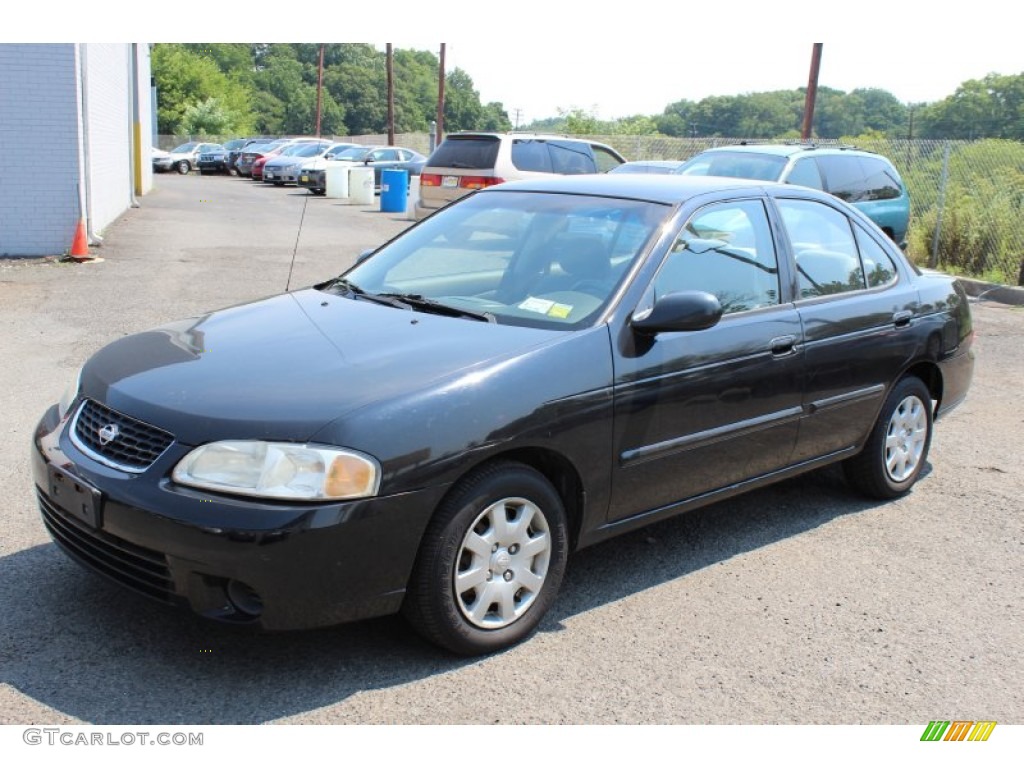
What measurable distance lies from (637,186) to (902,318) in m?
1.63

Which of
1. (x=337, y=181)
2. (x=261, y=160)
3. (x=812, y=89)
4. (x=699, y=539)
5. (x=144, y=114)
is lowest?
(x=699, y=539)

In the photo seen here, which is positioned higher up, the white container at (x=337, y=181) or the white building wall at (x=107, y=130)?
the white building wall at (x=107, y=130)

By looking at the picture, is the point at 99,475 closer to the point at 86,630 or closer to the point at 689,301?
the point at 86,630

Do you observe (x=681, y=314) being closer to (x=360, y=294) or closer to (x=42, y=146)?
(x=360, y=294)

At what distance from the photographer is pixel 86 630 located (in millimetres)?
3750

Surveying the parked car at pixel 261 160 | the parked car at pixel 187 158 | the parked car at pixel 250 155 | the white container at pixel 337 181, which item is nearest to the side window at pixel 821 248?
the white container at pixel 337 181

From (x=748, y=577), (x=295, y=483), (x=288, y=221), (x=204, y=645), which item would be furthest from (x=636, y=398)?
(x=288, y=221)

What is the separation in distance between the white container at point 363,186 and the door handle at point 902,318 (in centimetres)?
2295

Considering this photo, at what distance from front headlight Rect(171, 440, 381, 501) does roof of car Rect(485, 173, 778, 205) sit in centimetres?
206

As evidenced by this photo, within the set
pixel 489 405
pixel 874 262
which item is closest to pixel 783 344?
pixel 874 262

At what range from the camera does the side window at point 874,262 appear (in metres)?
5.48

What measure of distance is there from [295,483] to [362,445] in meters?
0.24

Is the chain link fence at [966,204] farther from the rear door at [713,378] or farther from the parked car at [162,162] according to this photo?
the parked car at [162,162]

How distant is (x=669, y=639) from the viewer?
394cm
